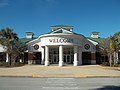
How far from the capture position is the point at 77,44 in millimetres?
42312

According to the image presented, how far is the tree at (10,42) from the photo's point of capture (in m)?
40.9

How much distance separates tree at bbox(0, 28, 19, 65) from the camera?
134 ft

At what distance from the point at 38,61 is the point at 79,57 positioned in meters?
9.44

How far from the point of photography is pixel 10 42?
40.9m

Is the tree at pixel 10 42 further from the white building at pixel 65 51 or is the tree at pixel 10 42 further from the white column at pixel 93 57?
the white column at pixel 93 57

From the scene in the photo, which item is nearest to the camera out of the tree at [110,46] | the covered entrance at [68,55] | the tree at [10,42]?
the tree at [110,46]

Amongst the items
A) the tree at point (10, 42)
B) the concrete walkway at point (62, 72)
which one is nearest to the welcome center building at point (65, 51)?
the tree at point (10, 42)

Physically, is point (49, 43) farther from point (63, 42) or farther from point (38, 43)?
point (38, 43)

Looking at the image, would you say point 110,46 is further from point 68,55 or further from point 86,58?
point 86,58

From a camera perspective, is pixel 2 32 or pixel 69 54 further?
pixel 69 54

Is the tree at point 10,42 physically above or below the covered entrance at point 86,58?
above

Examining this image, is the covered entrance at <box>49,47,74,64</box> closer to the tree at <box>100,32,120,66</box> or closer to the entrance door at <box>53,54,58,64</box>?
the entrance door at <box>53,54,58,64</box>

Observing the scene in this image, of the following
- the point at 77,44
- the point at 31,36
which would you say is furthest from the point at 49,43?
the point at 31,36

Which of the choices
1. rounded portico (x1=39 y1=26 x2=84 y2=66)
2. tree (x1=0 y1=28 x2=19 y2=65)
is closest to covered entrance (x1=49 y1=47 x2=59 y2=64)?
rounded portico (x1=39 y1=26 x2=84 y2=66)
